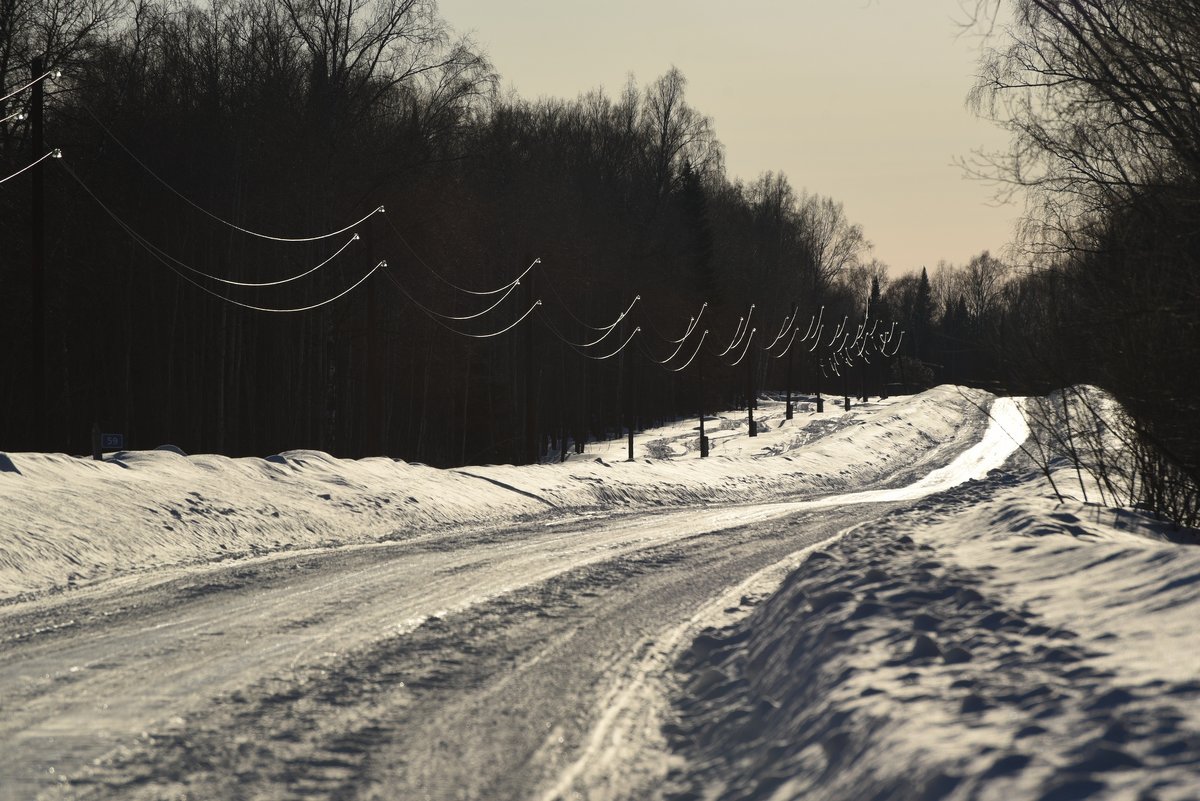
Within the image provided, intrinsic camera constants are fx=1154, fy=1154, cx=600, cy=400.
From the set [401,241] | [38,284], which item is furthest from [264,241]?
[38,284]

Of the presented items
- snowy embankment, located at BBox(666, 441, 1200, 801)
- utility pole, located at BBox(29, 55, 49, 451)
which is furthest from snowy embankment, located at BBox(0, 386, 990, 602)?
snowy embankment, located at BBox(666, 441, 1200, 801)

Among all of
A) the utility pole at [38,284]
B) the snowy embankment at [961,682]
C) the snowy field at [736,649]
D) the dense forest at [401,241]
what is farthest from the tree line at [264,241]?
the snowy embankment at [961,682]

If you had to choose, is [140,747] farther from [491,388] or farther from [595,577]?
[491,388]

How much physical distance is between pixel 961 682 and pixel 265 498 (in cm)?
1401

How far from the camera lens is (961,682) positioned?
6016 millimetres

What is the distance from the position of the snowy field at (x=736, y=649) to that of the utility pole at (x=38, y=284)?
317cm

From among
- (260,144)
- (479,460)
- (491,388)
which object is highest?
(260,144)

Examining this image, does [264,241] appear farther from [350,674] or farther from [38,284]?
[350,674]

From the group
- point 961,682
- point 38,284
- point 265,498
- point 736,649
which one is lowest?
point 736,649

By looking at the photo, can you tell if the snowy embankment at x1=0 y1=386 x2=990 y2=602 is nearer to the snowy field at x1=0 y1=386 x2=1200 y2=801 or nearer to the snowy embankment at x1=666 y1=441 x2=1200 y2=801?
the snowy field at x1=0 y1=386 x2=1200 y2=801

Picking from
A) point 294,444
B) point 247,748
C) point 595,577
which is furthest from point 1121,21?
point 294,444

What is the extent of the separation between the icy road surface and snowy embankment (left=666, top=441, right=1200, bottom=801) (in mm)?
570

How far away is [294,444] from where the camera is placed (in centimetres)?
4844

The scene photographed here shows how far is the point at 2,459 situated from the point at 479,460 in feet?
143
